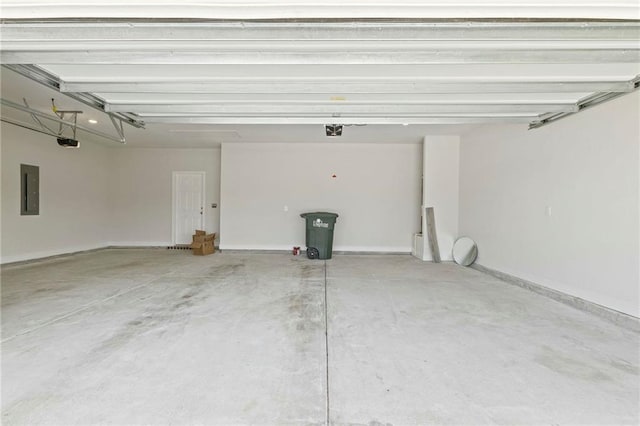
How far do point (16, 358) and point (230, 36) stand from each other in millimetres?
2867

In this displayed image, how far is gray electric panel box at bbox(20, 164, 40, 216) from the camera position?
19.4ft

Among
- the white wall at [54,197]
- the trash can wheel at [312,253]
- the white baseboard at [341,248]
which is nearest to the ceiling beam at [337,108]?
the trash can wheel at [312,253]

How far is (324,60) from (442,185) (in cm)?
503

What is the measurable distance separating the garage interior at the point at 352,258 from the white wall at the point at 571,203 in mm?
26

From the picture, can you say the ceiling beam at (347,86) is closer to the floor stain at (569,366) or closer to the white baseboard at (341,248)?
the floor stain at (569,366)

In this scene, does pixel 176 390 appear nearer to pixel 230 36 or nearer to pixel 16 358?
pixel 16 358

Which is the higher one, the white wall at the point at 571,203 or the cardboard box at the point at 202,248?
the white wall at the point at 571,203

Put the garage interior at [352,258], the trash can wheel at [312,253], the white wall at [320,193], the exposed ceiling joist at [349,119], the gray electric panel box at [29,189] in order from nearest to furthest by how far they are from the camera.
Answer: the garage interior at [352,258] → the exposed ceiling joist at [349,119] → the gray electric panel box at [29,189] → the trash can wheel at [312,253] → the white wall at [320,193]

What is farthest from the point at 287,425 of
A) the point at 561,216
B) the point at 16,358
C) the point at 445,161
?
the point at 445,161

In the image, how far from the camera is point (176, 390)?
1901mm

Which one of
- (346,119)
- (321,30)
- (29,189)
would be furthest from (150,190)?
(321,30)

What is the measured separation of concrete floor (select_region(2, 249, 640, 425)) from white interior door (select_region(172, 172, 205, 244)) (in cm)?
366

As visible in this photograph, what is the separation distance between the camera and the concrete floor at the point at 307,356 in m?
1.74
